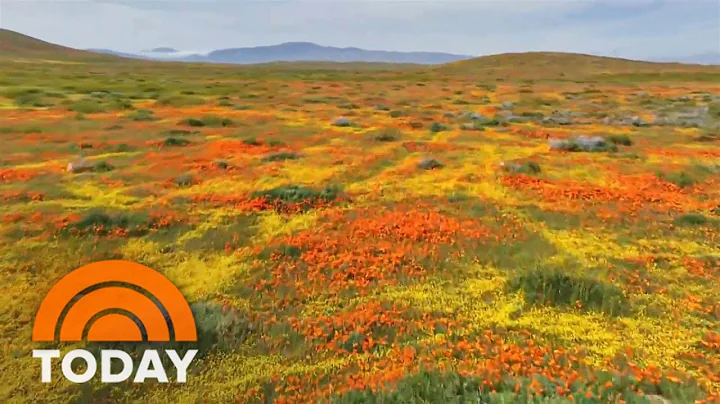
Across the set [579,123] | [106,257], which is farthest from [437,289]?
[579,123]

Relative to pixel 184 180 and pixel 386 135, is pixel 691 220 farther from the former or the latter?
pixel 184 180

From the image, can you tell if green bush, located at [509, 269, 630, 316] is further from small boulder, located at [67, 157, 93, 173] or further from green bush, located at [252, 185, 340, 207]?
small boulder, located at [67, 157, 93, 173]

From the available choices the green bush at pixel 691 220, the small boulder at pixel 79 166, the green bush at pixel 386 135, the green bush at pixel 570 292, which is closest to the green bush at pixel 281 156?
the green bush at pixel 386 135

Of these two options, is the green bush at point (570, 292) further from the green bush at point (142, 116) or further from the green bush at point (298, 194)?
the green bush at point (142, 116)

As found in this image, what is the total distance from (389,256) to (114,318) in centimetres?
682

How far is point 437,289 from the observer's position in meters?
11.5

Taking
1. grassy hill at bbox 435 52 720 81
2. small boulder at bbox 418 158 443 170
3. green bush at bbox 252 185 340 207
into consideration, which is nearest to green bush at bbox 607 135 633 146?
small boulder at bbox 418 158 443 170

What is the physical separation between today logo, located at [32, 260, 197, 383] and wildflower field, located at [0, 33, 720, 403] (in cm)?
27

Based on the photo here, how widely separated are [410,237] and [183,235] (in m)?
6.88

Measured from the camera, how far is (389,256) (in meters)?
13.1

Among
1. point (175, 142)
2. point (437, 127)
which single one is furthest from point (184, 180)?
point (437, 127)

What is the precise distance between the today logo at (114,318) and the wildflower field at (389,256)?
0.27 m

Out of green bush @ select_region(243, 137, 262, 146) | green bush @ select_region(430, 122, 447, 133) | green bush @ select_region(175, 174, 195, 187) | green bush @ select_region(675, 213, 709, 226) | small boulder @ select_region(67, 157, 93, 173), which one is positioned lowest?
green bush @ select_region(675, 213, 709, 226)

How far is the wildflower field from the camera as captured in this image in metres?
8.15
